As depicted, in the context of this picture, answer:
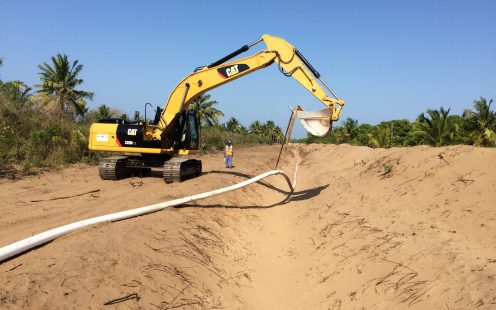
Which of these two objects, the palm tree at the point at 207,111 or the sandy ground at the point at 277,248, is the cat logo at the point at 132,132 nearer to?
the sandy ground at the point at 277,248

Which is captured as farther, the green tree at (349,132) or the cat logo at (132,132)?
the green tree at (349,132)

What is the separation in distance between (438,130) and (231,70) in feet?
82.7

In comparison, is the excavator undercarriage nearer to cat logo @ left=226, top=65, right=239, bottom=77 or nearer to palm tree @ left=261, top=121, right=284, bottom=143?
cat logo @ left=226, top=65, right=239, bottom=77

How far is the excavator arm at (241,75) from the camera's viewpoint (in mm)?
11586

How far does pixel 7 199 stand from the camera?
979cm

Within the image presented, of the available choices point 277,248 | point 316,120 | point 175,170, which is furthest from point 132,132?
point 277,248

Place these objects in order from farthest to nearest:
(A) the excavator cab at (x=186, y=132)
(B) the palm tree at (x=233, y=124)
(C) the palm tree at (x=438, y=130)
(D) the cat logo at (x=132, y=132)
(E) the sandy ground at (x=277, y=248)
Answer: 1. (B) the palm tree at (x=233, y=124)
2. (C) the palm tree at (x=438, y=130)
3. (A) the excavator cab at (x=186, y=132)
4. (D) the cat logo at (x=132, y=132)
5. (E) the sandy ground at (x=277, y=248)

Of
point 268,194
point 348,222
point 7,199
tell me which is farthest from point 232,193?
point 7,199

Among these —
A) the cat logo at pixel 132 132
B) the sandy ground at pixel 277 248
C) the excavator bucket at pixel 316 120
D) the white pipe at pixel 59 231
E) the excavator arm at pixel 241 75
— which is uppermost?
the excavator arm at pixel 241 75

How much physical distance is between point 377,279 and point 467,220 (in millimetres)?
2455

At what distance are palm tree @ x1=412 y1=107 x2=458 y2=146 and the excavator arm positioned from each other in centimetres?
2397

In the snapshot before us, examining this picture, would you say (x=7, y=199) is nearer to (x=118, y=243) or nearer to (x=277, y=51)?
(x=118, y=243)

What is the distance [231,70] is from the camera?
12430 mm

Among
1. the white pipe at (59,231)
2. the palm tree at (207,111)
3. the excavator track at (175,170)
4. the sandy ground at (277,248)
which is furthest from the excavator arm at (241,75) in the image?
the palm tree at (207,111)
